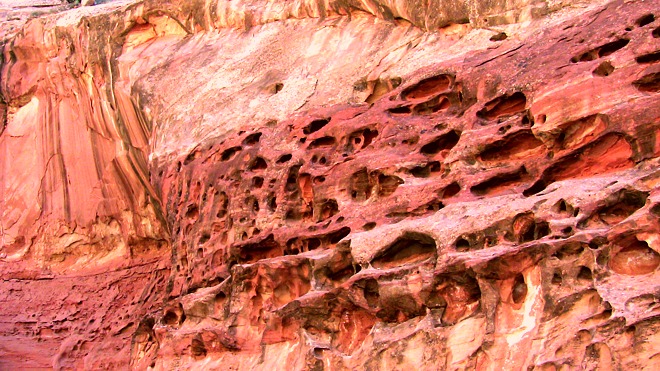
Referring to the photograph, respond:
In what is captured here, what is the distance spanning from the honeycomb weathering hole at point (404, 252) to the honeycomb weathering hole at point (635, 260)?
8.11ft

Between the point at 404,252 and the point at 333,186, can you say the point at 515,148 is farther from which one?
the point at 333,186

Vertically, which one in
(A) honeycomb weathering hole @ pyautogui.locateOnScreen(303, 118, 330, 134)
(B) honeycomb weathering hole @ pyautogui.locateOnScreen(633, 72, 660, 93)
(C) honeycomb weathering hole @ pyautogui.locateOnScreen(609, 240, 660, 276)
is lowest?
(A) honeycomb weathering hole @ pyautogui.locateOnScreen(303, 118, 330, 134)

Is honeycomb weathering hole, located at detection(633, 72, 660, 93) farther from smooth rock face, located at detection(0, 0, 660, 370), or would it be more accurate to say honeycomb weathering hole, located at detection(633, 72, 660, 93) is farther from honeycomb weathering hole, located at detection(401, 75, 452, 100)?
honeycomb weathering hole, located at detection(401, 75, 452, 100)

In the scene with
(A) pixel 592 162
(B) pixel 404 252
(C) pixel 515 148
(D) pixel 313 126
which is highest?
(A) pixel 592 162

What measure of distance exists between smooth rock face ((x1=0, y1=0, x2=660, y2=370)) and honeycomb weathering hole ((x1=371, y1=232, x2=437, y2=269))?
26 millimetres

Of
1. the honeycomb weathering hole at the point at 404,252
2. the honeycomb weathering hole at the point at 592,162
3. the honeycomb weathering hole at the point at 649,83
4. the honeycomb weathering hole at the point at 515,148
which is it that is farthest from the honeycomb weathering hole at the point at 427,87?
the honeycomb weathering hole at the point at 649,83

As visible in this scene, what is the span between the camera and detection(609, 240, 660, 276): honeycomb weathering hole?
8.80 meters

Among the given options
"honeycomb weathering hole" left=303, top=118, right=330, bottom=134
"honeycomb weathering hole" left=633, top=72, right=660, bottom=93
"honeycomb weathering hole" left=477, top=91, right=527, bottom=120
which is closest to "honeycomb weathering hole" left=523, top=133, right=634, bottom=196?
"honeycomb weathering hole" left=633, top=72, right=660, bottom=93

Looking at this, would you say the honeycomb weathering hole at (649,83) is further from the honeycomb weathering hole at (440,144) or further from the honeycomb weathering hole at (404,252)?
the honeycomb weathering hole at (404,252)

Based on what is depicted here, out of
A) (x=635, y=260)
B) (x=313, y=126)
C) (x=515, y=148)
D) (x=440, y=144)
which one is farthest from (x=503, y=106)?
(x=635, y=260)

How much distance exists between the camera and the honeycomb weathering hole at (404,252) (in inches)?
432

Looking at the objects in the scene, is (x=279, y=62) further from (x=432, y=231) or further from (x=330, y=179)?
(x=432, y=231)

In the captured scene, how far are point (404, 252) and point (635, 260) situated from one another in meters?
3.00

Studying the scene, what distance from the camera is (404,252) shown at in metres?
11.2
